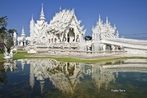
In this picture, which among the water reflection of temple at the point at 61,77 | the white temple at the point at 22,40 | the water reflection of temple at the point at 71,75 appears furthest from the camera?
the white temple at the point at 22,40

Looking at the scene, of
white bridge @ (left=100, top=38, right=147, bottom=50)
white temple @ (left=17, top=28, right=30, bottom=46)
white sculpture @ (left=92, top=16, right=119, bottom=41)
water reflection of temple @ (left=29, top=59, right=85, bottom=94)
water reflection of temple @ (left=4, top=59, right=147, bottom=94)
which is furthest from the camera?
white temple @ (left=17, top=28, right=30, bottom=46)

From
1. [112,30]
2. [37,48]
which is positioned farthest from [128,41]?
[37,48]

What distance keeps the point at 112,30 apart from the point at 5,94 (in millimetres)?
34236

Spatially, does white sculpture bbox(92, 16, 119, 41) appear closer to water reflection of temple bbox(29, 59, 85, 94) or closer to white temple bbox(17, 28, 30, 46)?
water reflection of temple bbox(29, 59, 85, 94)

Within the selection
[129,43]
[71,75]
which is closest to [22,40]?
[129,43]

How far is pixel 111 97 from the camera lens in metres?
5.68

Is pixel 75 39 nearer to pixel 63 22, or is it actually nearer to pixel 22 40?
pixel 63 22

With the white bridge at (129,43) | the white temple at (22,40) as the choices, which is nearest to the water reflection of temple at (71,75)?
the white bridge at (129,43)

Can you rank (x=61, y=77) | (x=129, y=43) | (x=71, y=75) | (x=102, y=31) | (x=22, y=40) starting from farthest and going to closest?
(x=22, y=40) → (x=102, y=31) → (x=129, y=43) → (x=71, y=75) → (x=61, y=77)

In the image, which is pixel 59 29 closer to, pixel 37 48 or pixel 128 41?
pixel 37 48

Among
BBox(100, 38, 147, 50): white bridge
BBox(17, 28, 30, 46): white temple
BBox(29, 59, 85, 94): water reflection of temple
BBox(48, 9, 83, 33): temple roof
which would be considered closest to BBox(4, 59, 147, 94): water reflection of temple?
BBox(29, 59, 85, 94): water reflection of temple

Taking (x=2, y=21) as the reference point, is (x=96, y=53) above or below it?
below

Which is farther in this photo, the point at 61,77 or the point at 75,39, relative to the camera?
the point at 75,39

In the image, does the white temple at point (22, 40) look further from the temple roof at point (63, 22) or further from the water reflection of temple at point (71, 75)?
the water reflection of temple at point (71, 75)
